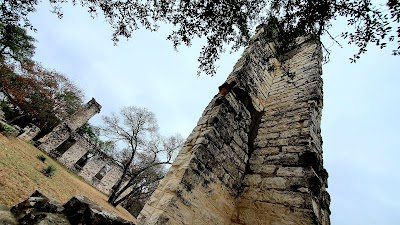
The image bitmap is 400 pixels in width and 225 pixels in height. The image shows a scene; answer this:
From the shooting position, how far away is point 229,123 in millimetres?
3682

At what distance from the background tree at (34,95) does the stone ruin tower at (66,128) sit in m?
4.25

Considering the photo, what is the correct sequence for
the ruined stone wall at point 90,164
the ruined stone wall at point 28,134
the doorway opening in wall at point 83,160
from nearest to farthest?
the ruined stone wall at point 28,134, the ruined stone wall at point 90,164, the doorway opening in wall at point 83,160

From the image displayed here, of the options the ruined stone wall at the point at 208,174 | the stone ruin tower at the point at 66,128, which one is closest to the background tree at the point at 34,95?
the stone ruin tower at the point at 66,128

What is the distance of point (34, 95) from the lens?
24344mm

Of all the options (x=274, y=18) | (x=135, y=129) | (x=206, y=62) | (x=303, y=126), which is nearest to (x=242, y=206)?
(x=303, y=126)

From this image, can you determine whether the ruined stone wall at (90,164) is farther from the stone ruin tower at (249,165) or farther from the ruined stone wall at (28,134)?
the stone ruin tower at (249,165)

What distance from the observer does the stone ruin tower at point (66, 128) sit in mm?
21275

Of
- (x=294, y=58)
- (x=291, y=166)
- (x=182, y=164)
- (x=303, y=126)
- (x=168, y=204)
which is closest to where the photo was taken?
(x=168, y=204)

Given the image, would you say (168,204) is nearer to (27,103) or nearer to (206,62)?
(206,62)

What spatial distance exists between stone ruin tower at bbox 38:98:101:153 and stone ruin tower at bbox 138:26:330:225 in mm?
23233

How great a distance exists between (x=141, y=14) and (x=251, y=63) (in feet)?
8.65

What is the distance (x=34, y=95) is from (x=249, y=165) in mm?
28512

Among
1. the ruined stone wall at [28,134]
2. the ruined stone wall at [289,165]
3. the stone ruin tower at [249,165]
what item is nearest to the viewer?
the stone ruin tower at [249,165]

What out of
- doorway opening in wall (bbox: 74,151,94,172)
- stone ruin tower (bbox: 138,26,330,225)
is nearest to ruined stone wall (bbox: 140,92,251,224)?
stone ruin tower (bbox: 138,26,330,225)
